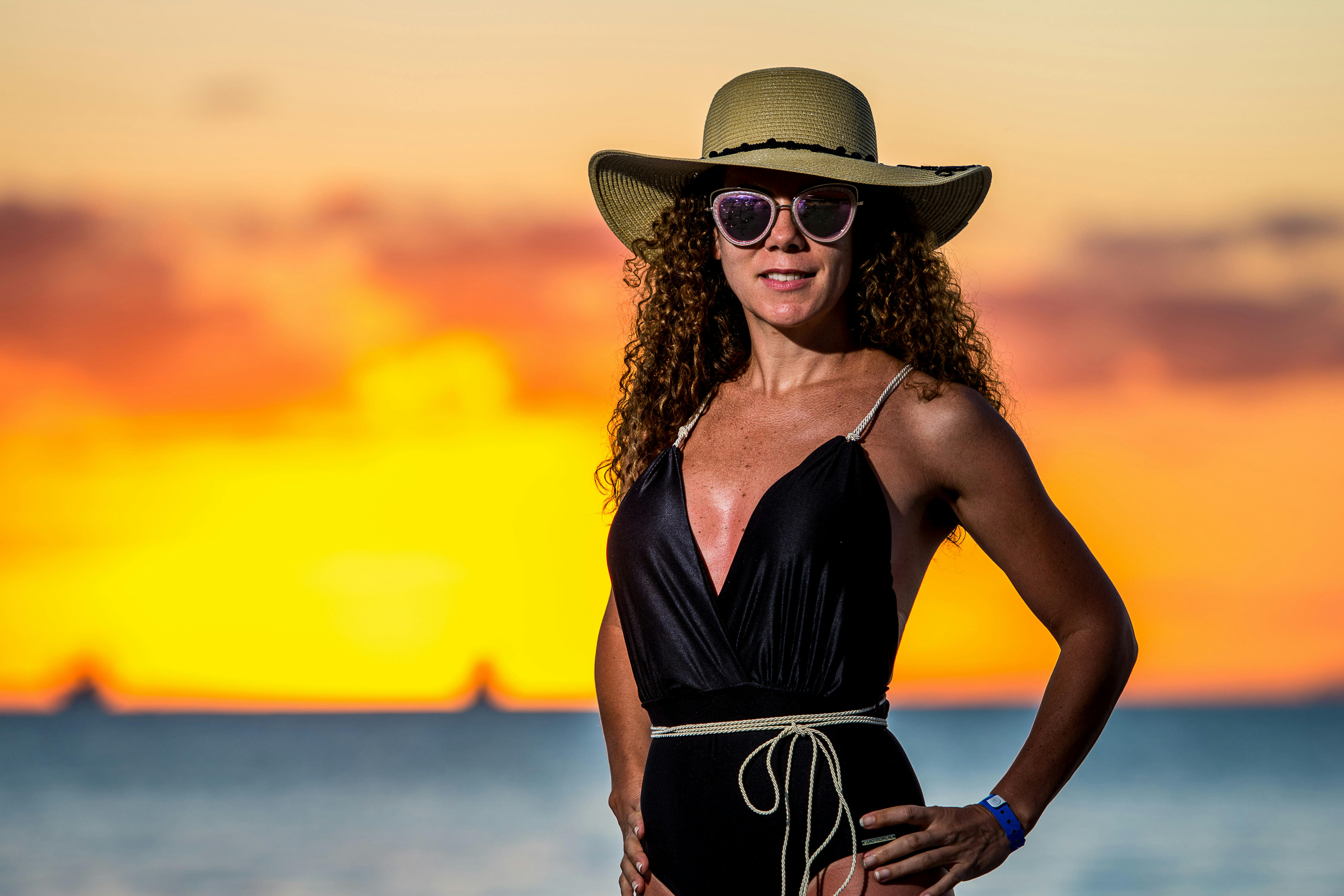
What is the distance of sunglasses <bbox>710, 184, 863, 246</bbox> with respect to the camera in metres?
2.87

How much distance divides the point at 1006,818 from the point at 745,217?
47.0 inches

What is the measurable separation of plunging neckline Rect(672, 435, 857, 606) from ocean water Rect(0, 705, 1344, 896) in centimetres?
50

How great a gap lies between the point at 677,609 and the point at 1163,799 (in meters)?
19.0

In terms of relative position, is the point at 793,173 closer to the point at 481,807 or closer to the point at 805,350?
the point at 805,350

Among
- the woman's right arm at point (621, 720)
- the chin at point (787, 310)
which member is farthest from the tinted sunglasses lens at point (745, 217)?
the woman's right arm at point (621, 720)

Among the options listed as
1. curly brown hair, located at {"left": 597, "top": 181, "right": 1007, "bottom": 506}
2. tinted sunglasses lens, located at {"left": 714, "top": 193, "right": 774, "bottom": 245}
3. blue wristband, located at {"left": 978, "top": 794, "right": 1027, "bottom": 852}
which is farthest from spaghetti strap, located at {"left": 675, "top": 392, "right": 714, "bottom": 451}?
blue wristband, located at {"left": 978, "top": 794, "right": 1027, "bottom": 852}

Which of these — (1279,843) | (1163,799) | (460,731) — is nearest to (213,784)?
(460,731)

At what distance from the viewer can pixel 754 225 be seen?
2.89 m

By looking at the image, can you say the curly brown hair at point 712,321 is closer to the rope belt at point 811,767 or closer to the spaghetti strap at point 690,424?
the spaghetti strap at point 690,424

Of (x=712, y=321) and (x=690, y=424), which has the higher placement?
(x=712, y=321)

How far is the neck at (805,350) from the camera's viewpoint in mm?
2977

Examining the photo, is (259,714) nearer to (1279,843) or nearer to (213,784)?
(213,784)

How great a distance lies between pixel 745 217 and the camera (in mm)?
2898

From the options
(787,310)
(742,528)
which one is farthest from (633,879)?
(787,310)
